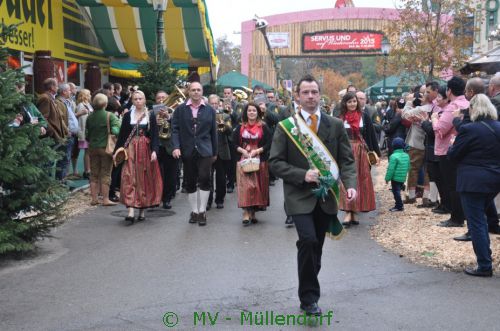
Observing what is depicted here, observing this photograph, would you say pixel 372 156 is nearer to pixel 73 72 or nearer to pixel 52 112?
pixel 52 112

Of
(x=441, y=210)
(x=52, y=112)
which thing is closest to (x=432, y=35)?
(x=441, y=210)

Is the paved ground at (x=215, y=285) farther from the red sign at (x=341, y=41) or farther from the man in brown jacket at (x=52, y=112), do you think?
the red sign at (x=341, y=41)

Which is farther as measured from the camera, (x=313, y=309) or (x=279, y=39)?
(x=279, y=39)

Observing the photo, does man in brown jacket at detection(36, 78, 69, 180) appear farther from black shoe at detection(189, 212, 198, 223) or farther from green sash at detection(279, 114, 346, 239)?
green sash at detection(279, 114, 346, 239)

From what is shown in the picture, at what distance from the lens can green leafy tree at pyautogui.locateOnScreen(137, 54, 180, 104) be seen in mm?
14055

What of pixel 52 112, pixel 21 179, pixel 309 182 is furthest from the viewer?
pixel 52 112

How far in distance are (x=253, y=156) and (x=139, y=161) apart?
5.40ft

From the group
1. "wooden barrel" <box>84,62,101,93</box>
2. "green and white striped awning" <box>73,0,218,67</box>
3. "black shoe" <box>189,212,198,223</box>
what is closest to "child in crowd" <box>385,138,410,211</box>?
"black shoe" <box>189,212,198,223</box>

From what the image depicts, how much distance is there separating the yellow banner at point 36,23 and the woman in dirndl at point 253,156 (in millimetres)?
6260

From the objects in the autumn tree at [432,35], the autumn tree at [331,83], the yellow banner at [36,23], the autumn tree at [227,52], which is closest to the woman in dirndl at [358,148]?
the yellow banner at [36,23]

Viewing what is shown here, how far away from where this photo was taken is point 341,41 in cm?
4091

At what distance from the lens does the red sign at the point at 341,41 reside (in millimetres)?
40656

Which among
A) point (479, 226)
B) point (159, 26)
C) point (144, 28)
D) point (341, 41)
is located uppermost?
point (341, 41)

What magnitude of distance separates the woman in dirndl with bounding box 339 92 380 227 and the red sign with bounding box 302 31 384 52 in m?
32.0
